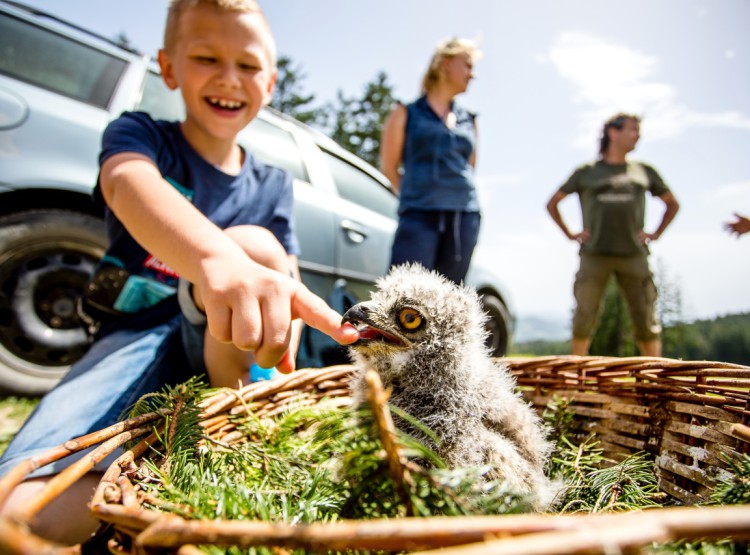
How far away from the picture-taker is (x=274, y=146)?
356 cm

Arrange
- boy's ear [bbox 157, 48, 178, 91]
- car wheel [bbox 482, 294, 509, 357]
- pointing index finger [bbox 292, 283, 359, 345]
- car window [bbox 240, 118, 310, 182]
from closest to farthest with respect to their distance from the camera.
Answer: pointing index finger [bbox 292, 283, 359, 345] → boy's ear [bbox 157, 48, 178, 91] → car window [bbox 240, 118, 310, 182] → car wheel [bbox 482, 294, 509, 357]

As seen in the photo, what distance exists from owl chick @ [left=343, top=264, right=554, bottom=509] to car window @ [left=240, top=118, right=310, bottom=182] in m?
2.42

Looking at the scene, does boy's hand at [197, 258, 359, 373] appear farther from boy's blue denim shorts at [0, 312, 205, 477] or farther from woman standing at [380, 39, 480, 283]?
woman standing at [380, 39, 480, 283]

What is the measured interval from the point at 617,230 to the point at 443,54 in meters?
2.14

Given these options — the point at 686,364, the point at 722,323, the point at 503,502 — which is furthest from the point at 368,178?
the point at 722,323

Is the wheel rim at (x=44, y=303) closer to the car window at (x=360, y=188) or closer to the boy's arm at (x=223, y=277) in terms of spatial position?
the boy's arm at (x=223, y=277)

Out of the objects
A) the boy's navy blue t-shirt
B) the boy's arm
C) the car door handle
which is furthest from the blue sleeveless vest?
the boy's arm

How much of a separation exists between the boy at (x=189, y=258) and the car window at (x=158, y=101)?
0.94m

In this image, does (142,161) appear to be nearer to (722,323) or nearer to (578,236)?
(578,236)

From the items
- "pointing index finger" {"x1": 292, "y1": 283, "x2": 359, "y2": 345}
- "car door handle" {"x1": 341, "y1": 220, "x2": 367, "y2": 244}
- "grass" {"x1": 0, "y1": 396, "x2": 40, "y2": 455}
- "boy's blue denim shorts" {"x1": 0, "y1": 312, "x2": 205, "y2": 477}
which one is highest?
"car door handle" {"x1": 341, "y1": 220, "x2": 367, "y2": 244}

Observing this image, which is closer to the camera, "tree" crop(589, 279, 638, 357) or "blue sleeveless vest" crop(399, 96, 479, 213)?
"blue sleeveless vest" crop(399, 96, 479, 213)

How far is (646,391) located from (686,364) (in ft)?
0.50

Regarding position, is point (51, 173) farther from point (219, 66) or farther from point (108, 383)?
point (108, 383)

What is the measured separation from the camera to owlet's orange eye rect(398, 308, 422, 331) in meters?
1.20
